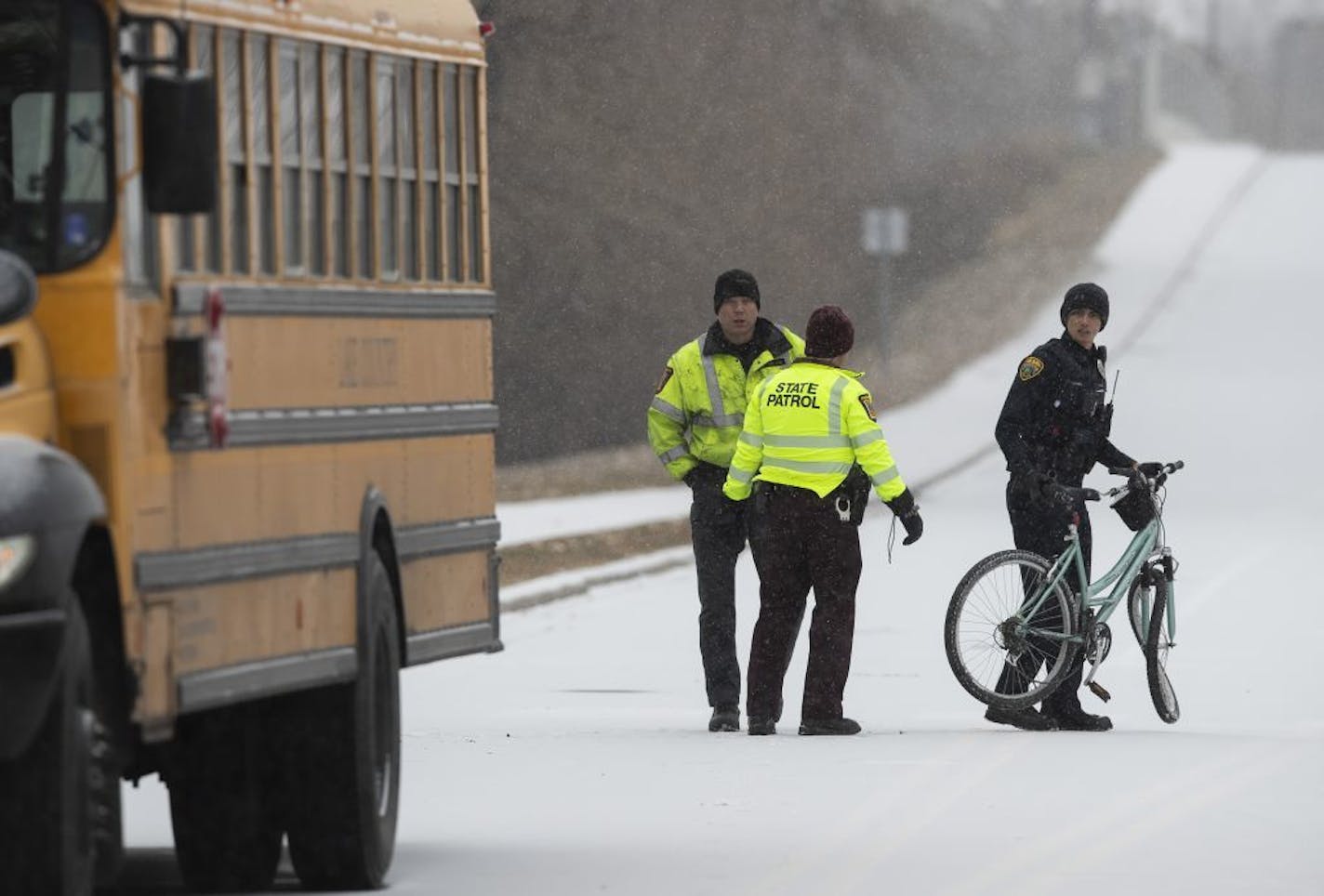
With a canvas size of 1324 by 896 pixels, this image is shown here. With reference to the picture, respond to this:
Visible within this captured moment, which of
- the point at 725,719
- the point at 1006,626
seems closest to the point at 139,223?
the point at 725,719

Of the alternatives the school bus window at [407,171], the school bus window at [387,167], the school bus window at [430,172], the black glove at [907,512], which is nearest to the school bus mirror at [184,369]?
the school bus window at [387,167]

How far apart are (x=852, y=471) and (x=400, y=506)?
4168mm

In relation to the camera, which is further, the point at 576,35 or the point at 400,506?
the point at 576,35

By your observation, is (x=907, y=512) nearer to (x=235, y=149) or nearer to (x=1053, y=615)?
(x=1053, y=615)

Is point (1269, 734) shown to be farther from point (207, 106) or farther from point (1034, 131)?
point (1034, 131)

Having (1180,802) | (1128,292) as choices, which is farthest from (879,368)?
(1180,802)

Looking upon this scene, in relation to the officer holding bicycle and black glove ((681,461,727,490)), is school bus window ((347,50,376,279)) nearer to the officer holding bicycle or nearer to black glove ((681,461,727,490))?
black glove ((681,461,727,490))

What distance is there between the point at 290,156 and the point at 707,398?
5707mm

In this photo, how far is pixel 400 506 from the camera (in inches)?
419

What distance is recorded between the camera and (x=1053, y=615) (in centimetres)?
1520

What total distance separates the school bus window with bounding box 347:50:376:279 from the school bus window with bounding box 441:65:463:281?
2.89ft

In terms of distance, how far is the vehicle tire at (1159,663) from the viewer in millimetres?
15148

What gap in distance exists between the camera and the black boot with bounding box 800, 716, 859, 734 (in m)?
14.6

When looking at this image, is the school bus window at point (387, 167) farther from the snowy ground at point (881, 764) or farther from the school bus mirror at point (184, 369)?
the school bus mirror at point (184, 369)
